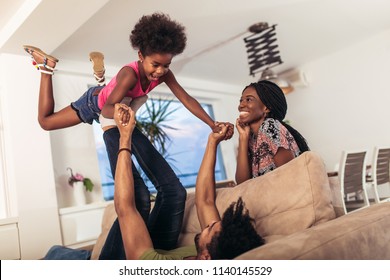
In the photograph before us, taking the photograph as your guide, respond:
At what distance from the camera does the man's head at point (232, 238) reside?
73 cm

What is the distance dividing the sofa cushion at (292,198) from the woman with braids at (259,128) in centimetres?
18

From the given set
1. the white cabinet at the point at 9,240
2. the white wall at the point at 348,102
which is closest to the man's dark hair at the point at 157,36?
the white wall at the point at 348,102

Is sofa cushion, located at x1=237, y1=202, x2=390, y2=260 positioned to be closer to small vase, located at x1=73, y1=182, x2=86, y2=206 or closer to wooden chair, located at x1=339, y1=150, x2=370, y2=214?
wooden chair, located at x1=339, y1=150, x2=370, y2=214

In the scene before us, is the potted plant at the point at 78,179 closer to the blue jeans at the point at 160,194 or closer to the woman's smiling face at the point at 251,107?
the blue jeans at the point at 160,194

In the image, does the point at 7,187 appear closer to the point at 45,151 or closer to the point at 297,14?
the point at 45,151

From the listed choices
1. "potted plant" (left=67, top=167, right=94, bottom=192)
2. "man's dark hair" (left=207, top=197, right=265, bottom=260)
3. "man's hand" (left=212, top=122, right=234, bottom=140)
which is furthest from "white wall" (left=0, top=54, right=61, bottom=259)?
"man's dark hair" (left=207, top=197, right=265, bottom=260)

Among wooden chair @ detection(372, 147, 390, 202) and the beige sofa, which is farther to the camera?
wooden chair @ detection(372, 147, 390, 202)

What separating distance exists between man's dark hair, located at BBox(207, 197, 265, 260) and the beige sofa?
52mm

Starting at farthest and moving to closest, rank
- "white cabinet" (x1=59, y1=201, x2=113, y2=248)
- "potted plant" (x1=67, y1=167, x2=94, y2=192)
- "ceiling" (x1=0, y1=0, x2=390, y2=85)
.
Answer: "potted plant" (x1=67, y1=167, x2=94, y2=192) → "white cabinet" (x1=59, y1=201, x2=113, y2=248) → "ceiling" (x1=0, y1=0, x2=390, y2=85)

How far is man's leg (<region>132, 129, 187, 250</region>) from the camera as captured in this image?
1154 millimetres

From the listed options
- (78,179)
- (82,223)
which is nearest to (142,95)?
(78,179)

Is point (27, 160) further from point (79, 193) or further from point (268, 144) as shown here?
point (268, 144)
